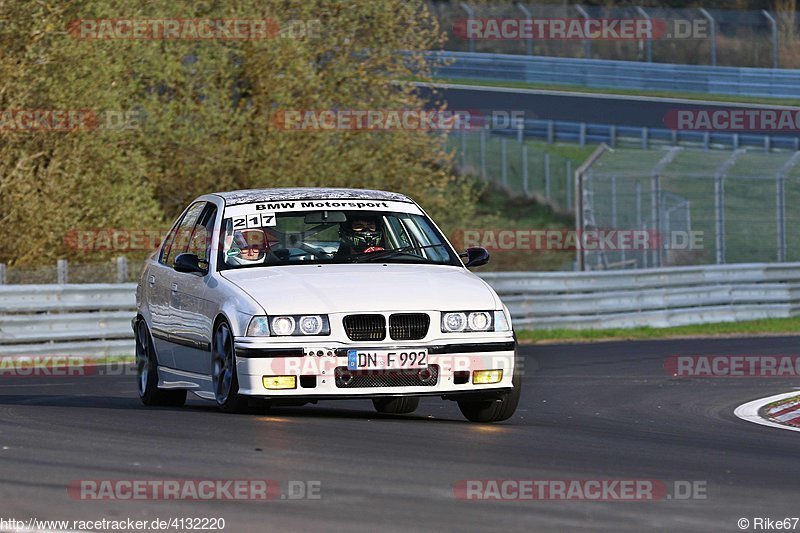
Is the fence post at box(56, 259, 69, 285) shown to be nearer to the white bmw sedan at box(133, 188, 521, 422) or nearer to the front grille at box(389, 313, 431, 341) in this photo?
the white bmw sedan at box(133, 188, 521, 422)

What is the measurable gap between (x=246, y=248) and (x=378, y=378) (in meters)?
1.73

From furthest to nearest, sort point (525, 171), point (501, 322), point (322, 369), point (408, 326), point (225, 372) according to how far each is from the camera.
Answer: point (525, 171) < point (225, 372) < point (501, 322) < point (408, 326) < point (322, 369)

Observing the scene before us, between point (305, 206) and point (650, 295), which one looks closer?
point (305, 206)

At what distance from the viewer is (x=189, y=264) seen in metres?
11.3

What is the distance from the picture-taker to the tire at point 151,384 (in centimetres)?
Result: 1230

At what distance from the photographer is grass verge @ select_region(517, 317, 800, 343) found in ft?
79.2

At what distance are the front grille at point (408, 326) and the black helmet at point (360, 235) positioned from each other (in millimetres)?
1225

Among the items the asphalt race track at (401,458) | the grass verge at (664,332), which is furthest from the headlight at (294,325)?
the grass verge at (664,332)

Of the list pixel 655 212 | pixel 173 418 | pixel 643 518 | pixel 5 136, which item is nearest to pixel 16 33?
pixel 5 136

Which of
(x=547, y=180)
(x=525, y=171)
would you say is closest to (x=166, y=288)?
(x=547, y=180)

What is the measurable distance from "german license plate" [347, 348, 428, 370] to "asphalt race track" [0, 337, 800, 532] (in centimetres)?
39

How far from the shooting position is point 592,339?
24.0 m

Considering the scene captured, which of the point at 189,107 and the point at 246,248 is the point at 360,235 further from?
the point at 189,107

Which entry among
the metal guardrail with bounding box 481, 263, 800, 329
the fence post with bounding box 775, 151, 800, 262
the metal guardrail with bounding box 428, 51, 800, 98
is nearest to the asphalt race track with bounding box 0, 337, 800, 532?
the metal guardrail with bounding box 481, 263, 800, 329
